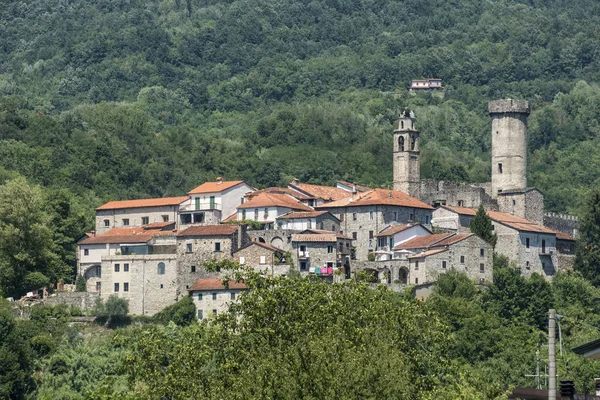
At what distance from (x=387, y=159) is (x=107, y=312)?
53865mm

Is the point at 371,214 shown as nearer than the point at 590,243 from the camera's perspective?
Yes

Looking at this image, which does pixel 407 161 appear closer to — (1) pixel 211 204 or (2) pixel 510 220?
(2) pixel 510 220

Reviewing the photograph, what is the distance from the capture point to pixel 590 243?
107 m

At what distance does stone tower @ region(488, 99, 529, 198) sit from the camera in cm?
11300

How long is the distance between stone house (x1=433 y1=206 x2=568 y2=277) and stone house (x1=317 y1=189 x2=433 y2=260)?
1552 millimetres

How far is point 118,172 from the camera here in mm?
136375

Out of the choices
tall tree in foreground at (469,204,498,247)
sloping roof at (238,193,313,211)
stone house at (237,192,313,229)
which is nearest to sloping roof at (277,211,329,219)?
stone house at (237,192,313,229)

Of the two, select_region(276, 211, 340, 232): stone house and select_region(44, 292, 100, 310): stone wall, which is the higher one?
select_region(276, 211, 340, 232): stone house

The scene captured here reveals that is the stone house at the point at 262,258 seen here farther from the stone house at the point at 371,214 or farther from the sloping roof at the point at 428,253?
the sloping roof at the point at 428,253

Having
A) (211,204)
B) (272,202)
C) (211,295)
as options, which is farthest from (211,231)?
(211,204)

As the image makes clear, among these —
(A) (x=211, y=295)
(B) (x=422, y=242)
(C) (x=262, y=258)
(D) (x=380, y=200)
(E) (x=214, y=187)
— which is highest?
(E) (x=214, y=187)

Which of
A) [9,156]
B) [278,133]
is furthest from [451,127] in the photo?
[9,156]

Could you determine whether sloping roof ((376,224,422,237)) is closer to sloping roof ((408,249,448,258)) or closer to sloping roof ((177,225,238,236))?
sloping roof ((408,249,448,258))

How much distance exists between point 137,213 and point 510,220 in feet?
76.6
